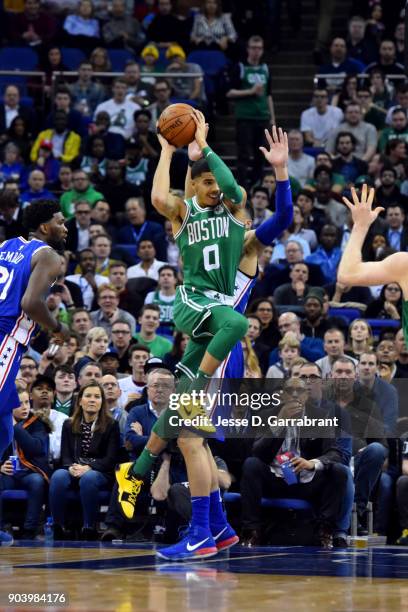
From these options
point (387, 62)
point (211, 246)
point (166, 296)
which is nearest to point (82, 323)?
point (166, 296)

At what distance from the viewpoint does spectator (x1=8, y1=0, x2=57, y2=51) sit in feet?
78.0

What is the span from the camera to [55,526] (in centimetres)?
1240

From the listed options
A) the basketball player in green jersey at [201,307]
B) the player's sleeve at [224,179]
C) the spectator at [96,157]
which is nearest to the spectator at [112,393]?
the basketball player in green jersey at [201,307]

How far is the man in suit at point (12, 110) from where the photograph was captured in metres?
21.1

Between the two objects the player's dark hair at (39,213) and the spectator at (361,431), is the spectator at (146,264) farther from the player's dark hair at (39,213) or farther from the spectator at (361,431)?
the player's dark hair at (39,213)

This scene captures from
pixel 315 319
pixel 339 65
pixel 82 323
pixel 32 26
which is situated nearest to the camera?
pixel 315 319

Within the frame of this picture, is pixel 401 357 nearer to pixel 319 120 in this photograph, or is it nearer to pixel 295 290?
pixel 295 290

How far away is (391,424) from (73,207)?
785 cm

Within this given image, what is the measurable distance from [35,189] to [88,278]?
10.5ft

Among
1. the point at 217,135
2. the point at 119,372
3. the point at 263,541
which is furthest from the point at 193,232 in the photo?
the point at 217,135

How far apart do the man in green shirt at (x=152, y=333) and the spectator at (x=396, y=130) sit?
6.18 m

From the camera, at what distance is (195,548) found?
900cm

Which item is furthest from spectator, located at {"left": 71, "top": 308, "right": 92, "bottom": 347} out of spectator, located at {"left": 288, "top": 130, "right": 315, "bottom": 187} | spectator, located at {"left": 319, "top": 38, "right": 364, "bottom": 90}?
spectator, located at {"left": 319, "top": 38, "right": 364, "bottom": 90}

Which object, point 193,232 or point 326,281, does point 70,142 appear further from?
point 193,232
